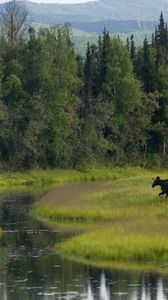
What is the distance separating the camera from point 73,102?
324 ft

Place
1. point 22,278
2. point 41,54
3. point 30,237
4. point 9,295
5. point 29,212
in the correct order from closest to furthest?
point 9,295 < point 22,278 < point 30,237 < point 29,212 < point 41,54

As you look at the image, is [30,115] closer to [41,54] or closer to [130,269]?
[41,54]

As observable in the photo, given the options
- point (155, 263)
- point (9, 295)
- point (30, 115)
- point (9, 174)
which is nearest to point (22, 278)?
point (9, 295)

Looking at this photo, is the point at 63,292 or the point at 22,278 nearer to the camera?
the point at 63,292

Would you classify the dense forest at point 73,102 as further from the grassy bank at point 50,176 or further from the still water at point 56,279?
the still water at point 56,279

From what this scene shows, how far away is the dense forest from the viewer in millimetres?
94438

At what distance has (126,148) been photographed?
→ 103 meters

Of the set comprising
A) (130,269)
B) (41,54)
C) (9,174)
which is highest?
(41,54)

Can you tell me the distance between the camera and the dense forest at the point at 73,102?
310 ft

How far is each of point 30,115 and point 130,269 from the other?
6210 cm

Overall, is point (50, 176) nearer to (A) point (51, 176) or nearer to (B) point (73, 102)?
(A) point (51, 176)

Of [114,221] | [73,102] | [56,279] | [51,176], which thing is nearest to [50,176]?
[51,176]

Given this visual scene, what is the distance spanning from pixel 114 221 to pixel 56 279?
12.4 metres

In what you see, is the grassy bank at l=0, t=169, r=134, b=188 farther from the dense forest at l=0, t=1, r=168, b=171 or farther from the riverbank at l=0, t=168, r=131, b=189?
the dense forest at l=0, t=1, r=168, b=171
